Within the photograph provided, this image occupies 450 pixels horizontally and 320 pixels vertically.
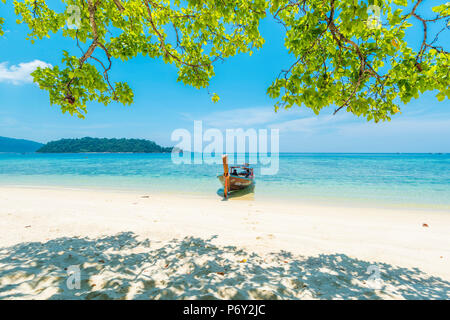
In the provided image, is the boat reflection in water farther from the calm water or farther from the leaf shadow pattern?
the leaf shadow pattern

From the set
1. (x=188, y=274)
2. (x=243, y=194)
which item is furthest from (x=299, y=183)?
(x=188, y=274)

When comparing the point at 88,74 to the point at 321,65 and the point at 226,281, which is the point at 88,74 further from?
the point at 226,281

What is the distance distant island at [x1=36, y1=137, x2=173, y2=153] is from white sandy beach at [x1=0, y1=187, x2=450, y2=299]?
197 metres

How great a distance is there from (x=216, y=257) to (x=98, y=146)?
215624 millimetres

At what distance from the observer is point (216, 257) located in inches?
187

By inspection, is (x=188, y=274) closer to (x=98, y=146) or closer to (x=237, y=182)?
(x=237, y=182)

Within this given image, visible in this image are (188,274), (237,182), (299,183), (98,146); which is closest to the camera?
(188,274)

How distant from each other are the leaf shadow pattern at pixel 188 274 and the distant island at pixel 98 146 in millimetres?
201278

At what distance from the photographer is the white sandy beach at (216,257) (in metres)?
3.27

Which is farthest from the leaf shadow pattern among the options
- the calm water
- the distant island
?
the distant island

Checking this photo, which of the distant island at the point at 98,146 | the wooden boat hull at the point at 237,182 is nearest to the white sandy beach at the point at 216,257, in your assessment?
the wooden boat hull at the point at 237,182
